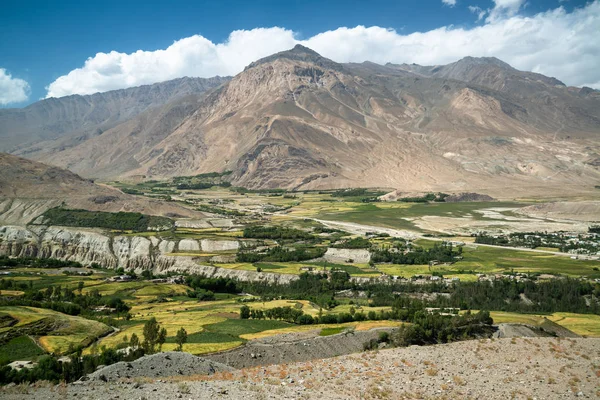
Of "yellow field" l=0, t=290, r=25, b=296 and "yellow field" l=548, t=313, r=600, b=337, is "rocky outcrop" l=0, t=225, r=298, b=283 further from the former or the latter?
"yellow field" l=548, t=313, r=600, b=337

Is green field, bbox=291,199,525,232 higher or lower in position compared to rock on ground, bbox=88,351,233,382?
higher

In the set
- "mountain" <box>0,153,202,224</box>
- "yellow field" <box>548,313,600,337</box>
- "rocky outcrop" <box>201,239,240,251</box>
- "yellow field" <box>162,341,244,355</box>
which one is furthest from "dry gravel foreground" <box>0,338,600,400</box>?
"mountain" <box>0,153,202,224</box>

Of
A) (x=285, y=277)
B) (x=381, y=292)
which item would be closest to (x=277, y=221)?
(x=285, y=277)

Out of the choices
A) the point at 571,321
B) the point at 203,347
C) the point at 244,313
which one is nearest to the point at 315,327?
the point at 244,313

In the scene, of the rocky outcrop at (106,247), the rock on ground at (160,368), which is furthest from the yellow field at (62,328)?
the rocky outcrop at (106,247)

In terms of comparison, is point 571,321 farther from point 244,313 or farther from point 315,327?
point 244,313

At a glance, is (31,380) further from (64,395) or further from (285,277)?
(285,277)
